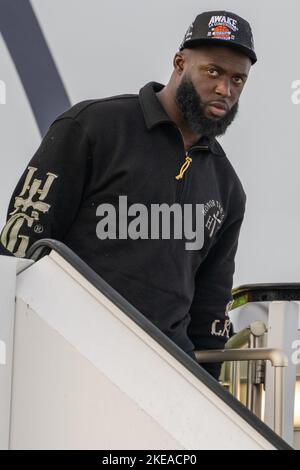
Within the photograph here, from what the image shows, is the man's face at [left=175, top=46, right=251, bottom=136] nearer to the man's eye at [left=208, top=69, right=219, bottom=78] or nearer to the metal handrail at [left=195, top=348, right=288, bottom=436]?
the man's eye at [left=208, top=69, right=219, bottom=78]

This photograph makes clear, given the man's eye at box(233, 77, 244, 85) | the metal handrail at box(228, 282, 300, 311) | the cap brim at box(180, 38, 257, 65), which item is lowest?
the metal handrail at box(228, 282, 300, 311)

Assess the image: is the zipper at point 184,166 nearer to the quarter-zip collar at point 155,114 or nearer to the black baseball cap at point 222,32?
the quarter-zip collar at point 155,114

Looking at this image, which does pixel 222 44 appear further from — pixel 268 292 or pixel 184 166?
pixel 268 292

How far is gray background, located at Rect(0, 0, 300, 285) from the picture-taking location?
3.61m

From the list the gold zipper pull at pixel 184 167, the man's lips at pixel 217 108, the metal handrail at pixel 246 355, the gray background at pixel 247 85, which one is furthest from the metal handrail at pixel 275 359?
the gray background at pixel 247 85

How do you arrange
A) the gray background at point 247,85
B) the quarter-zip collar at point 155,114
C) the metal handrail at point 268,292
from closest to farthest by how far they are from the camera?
1. the quarter-zip collar at point 155,114
2. the metal handrail at point 268,292
3. the gray background at point 247,85

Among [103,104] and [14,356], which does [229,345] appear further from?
[14,356]

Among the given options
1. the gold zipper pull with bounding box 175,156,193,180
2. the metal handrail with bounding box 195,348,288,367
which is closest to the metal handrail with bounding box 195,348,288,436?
the metal handrail with bounding box 195,348,288,367

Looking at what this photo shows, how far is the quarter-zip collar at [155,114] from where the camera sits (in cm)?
270

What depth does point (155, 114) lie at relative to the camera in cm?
271

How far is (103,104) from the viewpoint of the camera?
A: 270cm

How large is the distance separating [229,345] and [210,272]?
0.34 metres

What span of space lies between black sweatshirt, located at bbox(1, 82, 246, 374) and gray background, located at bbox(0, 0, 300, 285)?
833 mm

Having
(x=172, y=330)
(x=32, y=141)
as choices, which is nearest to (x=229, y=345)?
(x=172, y=330)
